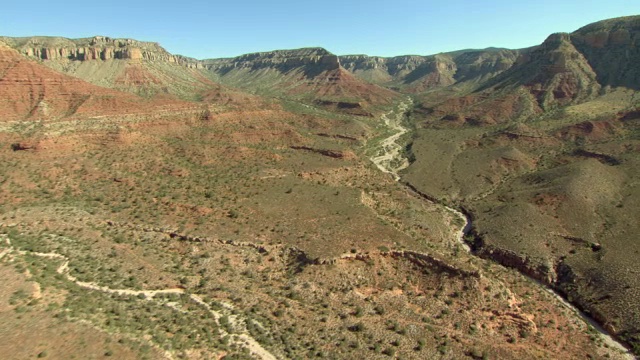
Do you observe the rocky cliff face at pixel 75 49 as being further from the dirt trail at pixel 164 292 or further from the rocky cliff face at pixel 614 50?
the rocky cliff face at pixel 614 50

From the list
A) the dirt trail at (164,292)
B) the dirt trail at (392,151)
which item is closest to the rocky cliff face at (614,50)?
the dirt trail at (392,151)

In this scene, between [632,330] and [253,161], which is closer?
[632,330]

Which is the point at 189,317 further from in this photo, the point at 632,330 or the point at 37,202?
the point at 632,330

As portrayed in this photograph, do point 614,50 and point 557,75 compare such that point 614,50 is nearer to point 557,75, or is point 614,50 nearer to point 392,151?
point 557,75

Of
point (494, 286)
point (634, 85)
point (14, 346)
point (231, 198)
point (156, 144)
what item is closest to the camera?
point (14, 346)

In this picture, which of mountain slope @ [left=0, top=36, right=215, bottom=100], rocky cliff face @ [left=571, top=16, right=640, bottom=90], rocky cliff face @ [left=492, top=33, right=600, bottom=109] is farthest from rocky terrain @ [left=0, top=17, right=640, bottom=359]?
mountain slope @ [left=0, top=36, right=215, bottom=100]

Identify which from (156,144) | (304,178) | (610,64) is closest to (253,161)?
(304,178)

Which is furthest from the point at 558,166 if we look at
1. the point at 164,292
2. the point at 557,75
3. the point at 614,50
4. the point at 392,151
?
the point at 614,50
